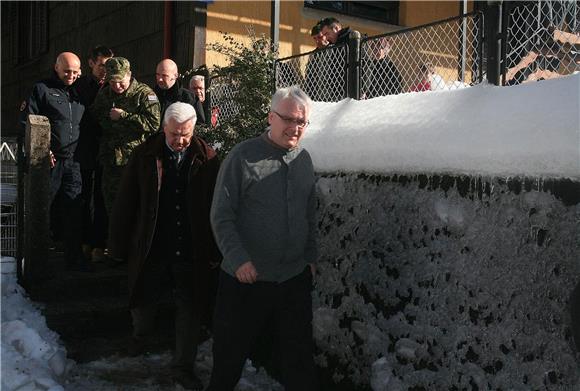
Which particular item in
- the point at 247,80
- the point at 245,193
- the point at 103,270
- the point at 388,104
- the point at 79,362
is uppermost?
the point at 247,80

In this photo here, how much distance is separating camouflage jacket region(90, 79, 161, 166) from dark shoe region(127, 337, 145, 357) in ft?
4.56

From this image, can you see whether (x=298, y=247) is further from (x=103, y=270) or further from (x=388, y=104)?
(x=103, y=270)

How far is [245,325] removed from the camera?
2.89m

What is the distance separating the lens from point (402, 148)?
323 cm

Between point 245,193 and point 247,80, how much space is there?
267cm

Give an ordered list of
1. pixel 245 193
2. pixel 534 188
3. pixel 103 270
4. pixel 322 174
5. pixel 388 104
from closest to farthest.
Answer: pixel 534 188, pixel 245 193, pixel 388 104, pixel 322 174, pixel 103 270

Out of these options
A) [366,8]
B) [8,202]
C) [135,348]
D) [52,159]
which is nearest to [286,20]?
[366,8]

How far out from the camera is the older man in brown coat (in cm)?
357

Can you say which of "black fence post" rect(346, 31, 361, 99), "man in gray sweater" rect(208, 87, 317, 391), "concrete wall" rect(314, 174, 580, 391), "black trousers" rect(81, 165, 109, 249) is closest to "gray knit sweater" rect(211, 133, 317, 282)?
"man in gray sweater" rect(208, 87, 317, 391)

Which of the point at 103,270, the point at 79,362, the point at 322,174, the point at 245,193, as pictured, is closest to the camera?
the point at 245,193

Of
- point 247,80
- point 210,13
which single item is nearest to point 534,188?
point 247,80

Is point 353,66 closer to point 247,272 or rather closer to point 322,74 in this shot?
point 322,74

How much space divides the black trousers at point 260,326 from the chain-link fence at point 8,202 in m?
2.64

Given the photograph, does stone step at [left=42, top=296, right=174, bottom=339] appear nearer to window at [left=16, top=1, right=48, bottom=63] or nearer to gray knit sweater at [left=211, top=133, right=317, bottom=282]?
gray knit sweater at [left=211, top=133, right=317, bottom=282]
